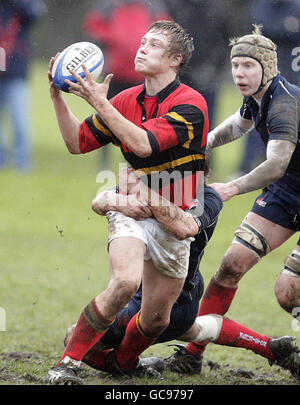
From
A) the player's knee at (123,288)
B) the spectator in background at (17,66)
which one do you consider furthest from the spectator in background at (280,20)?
the player's knee at (123,288)

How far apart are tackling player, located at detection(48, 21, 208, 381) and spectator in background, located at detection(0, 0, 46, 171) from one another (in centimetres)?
467

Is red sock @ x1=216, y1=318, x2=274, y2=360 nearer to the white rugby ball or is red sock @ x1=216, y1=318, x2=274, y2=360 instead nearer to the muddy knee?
the muddy knee

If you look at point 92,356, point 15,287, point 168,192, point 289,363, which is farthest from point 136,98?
point 15,287

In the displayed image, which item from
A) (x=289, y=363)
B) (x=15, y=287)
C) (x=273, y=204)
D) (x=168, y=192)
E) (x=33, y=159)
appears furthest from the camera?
(x=33, y=159)

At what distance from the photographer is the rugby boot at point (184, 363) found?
5.07 metres

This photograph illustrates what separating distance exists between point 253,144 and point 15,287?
536 cm

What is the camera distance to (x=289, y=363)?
4.99 meters

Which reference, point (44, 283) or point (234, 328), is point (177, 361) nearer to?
point (234, 328)

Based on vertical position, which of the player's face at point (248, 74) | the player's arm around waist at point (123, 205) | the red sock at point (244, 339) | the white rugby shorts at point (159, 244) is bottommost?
the red sock at point (244, 339)

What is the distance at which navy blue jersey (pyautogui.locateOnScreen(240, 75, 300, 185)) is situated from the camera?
→ 4.85m

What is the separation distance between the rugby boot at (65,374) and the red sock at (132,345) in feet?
1.63

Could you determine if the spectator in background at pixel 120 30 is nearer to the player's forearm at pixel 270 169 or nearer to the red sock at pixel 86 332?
the player's forearm at pixel 270 169
